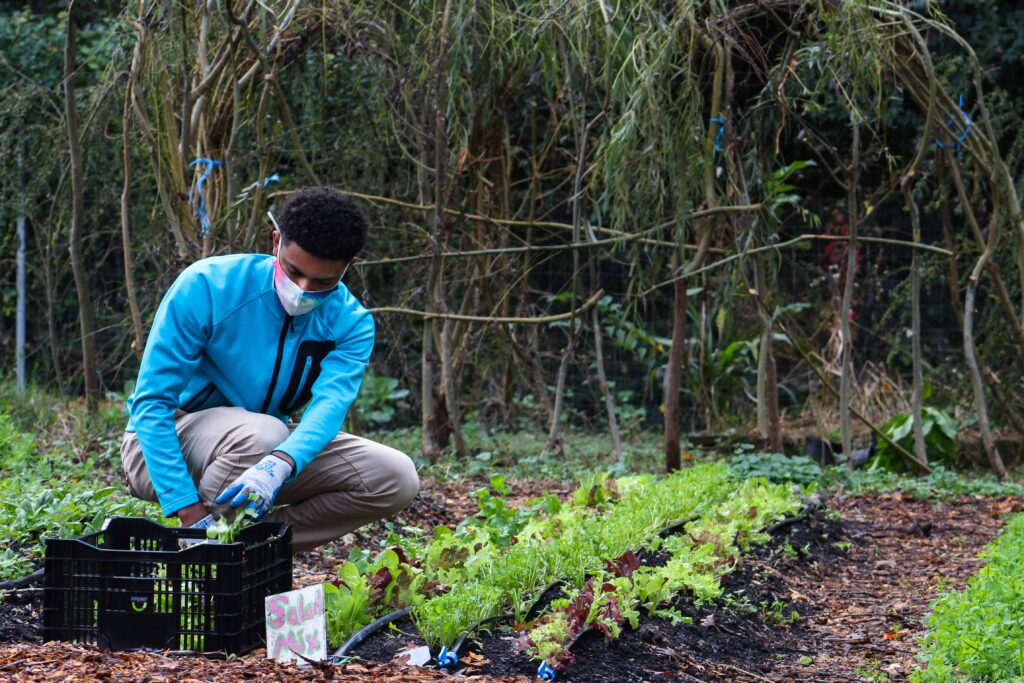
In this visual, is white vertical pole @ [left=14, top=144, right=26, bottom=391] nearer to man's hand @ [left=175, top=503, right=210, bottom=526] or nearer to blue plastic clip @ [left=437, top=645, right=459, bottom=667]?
man's hand @ [left=175, top=503, right=210, bottom=526]

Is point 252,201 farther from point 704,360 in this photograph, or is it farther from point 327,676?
point 327,676

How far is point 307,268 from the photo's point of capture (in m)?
3.41

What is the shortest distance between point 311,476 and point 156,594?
0.84 meters

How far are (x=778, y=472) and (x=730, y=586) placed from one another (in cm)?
231

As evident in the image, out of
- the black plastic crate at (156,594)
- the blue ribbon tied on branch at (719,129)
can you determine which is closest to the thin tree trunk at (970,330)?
the blue ribbon tied on branch at (719,129)

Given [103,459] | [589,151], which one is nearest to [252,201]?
[103,459]

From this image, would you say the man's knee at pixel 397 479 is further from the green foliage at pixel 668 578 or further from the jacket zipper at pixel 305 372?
the green foliage at pixel 668 578

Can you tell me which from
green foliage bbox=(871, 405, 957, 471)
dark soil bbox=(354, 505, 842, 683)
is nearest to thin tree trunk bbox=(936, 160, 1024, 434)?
green foliage bbox=(871, 405, 957, 471)

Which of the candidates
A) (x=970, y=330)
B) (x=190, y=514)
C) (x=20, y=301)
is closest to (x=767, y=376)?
(x=970, y=330)

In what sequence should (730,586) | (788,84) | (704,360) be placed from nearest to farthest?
(730,586), (788,84), (704,360)

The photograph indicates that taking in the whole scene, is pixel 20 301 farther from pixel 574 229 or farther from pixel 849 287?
pixel 849 287

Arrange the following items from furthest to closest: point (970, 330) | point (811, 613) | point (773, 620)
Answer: point (970, 330)
point (811, 613)
point (773, 620)

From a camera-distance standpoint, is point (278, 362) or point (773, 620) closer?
point (278, 362)

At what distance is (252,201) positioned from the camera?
23.5ft
